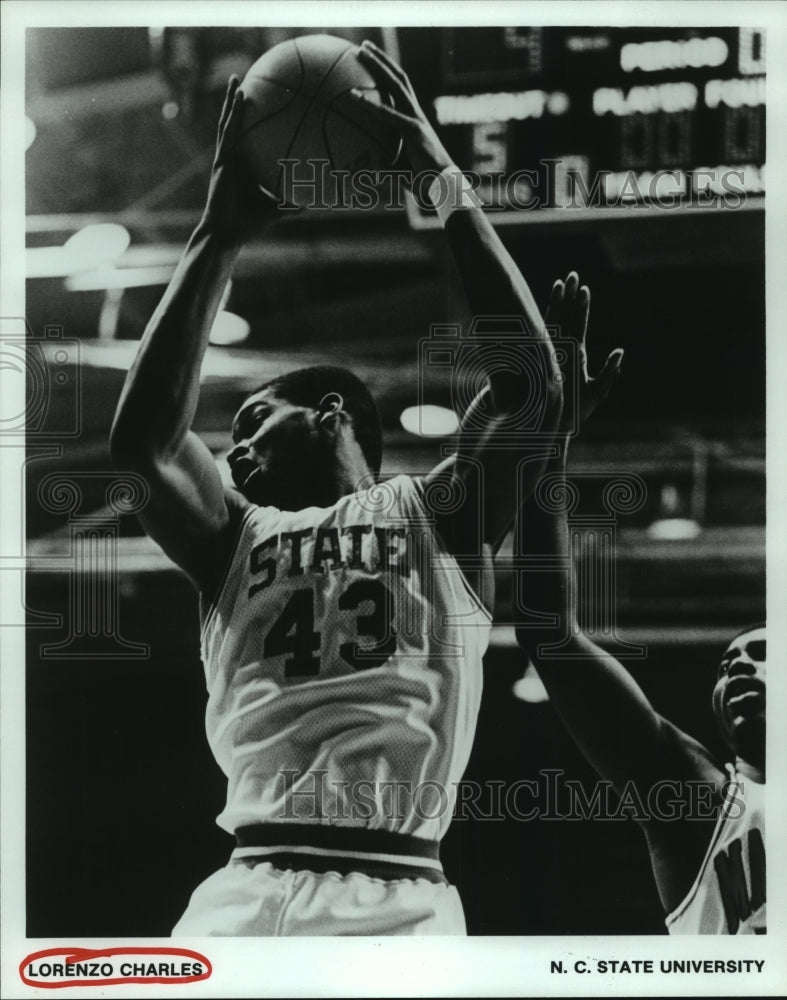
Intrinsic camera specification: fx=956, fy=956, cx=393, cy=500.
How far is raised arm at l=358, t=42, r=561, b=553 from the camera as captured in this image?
2.61m

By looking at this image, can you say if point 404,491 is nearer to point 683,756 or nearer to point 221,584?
point 221,584

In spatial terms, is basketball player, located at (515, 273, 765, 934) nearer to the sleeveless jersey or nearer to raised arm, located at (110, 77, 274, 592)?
the sleeveless jersey

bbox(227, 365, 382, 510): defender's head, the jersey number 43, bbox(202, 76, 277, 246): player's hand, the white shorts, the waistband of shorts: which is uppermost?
bbox(202, 76, 277, 246): player's hand

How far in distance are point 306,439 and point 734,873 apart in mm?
1685

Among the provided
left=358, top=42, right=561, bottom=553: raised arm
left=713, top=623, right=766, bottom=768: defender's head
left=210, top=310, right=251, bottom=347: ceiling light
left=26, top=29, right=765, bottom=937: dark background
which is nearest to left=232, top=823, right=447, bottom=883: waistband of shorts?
left=26, top=29, right=765, bottom=937: dark background

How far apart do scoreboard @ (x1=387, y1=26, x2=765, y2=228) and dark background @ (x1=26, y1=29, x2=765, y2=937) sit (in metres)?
0.09

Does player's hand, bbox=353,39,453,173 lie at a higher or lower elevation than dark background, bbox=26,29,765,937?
higher

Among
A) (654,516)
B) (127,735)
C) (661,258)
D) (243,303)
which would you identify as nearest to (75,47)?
(243,303)

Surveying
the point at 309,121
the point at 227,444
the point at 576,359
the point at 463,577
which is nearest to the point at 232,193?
the point at 309,121

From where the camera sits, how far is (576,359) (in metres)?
2.64

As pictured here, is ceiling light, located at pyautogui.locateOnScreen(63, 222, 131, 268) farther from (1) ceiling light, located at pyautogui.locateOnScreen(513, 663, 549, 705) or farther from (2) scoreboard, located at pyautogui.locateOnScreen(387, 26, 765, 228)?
(1) ceiling light, located at pyautogui.locateOnScreen(513, 663, 549, 705)

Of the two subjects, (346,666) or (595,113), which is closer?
(346,666)

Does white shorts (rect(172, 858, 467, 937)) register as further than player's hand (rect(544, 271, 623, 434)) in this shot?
No

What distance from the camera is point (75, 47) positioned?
2.64 metres
